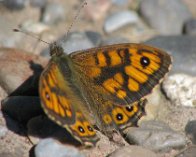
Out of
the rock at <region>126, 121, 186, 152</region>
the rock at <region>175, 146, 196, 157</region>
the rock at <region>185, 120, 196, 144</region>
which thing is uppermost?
the rock at <region>126, 121, 186, 152</region>

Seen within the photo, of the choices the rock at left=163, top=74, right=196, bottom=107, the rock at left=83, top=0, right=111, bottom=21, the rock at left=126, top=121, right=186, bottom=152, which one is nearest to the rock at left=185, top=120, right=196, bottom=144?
the rock at left=126, top=121, right=186, bottom=152

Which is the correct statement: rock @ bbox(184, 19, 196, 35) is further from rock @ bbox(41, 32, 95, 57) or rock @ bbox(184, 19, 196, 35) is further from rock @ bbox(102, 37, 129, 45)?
rock @ bbox(41, 32, 95, 57)

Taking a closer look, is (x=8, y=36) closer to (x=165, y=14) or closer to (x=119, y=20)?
(x=119, y=20)

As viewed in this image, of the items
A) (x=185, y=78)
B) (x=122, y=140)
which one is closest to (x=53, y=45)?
(x=122, y=140)

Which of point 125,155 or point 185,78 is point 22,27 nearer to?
point 185,78

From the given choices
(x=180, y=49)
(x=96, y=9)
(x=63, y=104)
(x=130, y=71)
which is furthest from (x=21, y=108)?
(x=96, y=9)

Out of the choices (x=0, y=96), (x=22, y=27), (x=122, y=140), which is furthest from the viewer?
(x=22, y=27)
